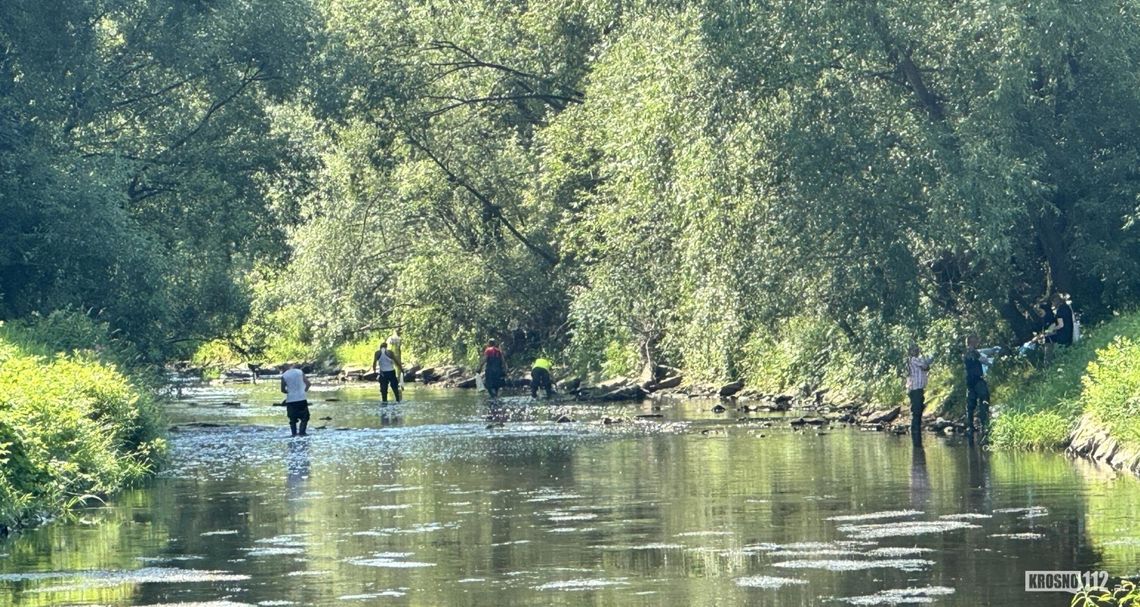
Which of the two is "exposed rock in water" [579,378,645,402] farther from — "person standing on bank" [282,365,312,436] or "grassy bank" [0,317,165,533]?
"grassy bank" [0,317,165,533]

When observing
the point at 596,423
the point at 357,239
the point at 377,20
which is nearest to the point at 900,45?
the point at 596,423

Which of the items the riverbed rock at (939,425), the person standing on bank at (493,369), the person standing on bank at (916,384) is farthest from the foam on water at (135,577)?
the person standing on bank at (493,369)

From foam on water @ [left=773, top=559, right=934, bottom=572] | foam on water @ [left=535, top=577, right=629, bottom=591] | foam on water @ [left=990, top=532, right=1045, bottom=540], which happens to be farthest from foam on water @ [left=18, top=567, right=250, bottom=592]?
foam on water @ [left=990, top=532, right=1045, bottom=540]

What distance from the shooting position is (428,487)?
82.0 ft

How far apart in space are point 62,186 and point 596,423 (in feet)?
37.2

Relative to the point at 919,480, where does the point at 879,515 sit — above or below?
below

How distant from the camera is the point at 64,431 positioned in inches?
921

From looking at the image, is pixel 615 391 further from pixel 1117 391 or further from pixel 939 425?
pixel 1117 391

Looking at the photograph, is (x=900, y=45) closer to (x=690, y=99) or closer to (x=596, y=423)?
A: (x=690, y=99)

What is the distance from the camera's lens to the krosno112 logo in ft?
49.5

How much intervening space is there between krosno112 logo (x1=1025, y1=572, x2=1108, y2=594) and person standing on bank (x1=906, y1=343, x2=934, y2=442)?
15.1m

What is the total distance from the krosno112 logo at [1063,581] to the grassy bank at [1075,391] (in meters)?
9.45

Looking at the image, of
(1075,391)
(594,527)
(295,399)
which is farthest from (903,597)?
(295,399)

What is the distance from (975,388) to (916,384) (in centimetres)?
100
